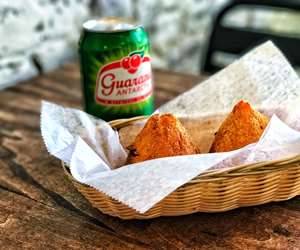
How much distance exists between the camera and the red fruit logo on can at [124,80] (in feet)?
2.47

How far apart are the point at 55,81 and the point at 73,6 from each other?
0.27 metres

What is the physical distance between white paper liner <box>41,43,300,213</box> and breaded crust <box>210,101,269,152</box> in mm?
27

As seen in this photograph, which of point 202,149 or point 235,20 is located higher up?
point 202,149

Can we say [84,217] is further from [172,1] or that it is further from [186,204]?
[172,1]

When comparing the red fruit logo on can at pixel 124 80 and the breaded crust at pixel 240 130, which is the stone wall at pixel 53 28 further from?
the breaded crust at pixel 240 130

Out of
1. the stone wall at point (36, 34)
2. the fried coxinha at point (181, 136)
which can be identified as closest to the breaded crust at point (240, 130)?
the fried coxinha at point (181, 136)

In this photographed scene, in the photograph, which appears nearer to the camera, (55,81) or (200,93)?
(200,93)

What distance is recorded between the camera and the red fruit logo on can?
0.75m

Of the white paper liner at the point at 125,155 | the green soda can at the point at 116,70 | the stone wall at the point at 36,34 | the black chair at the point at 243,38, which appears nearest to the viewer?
the white paper liner at the point at 125,155

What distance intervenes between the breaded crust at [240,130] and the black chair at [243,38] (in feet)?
2.71

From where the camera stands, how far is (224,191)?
58 cm

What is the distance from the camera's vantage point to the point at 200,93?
0.80m

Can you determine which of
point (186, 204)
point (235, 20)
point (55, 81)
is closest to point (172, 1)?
point (235, 20)

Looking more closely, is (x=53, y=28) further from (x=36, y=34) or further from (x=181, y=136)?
(x=181, y=136)
